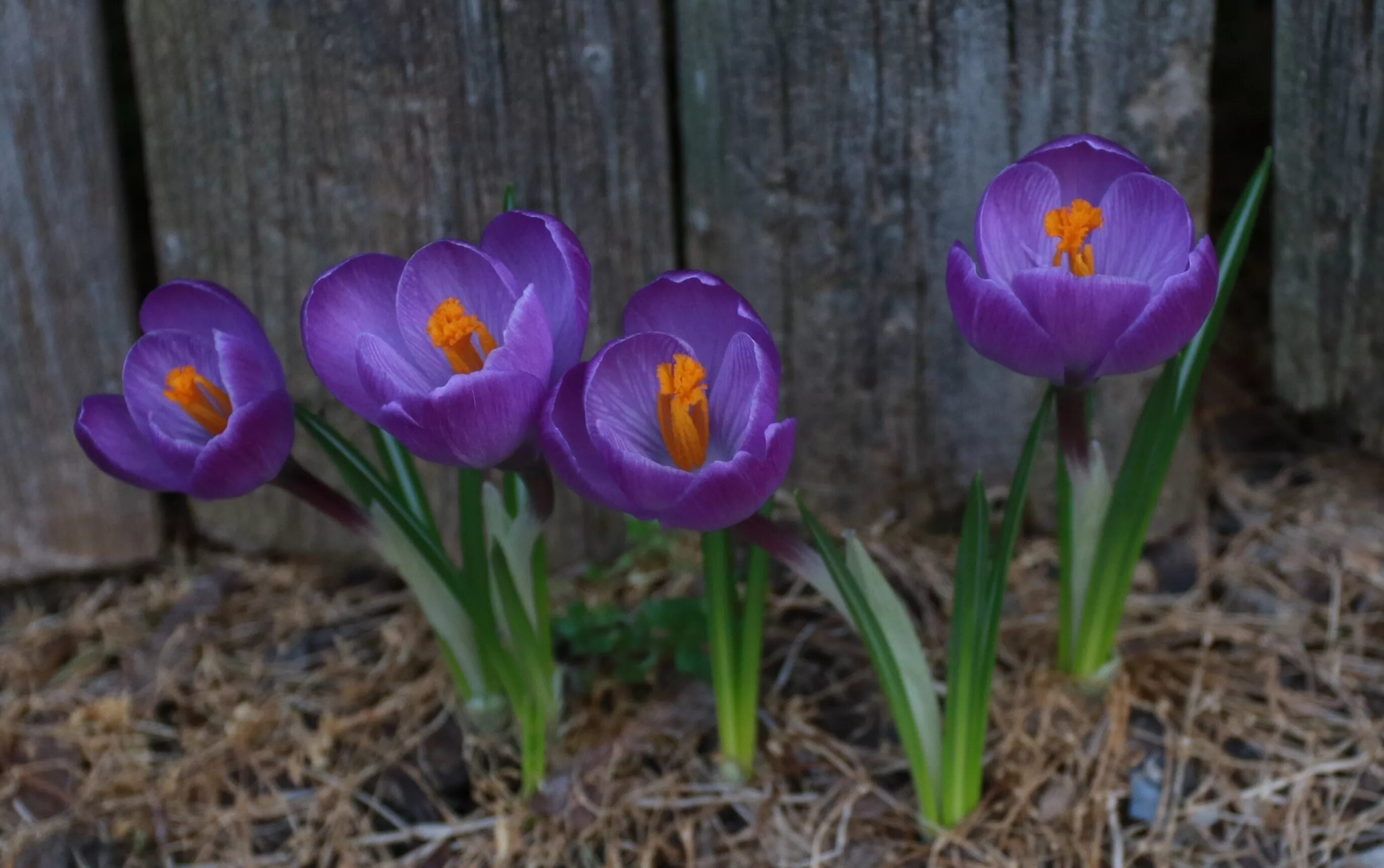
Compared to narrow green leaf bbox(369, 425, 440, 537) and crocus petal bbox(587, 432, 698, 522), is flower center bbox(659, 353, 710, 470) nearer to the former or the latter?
crocus petal bbox(587, 432, 698, 522)

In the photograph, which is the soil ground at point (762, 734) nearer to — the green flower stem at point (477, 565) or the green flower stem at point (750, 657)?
the green flower stem at point (750, 657)

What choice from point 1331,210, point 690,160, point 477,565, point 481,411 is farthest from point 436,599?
point 1331,210

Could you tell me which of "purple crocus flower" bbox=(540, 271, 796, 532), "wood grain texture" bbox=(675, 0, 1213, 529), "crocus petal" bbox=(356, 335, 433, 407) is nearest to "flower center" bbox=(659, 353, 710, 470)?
"purple crocus flower" bbox=(540, 271, 796, 532)

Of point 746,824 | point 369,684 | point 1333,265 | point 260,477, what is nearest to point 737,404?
point 260,477

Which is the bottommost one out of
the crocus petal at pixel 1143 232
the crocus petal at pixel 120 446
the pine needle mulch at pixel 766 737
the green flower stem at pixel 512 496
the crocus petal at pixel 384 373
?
the pine needle mulch at pixel 766 737

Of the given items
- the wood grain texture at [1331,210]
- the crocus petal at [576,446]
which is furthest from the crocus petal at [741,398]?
the wood grain texture at [1331,210]

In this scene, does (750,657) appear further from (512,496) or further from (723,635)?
(512,496)

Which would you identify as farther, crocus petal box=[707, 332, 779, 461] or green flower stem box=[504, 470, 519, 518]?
green flower stem box=[504, 470, 519, 518]

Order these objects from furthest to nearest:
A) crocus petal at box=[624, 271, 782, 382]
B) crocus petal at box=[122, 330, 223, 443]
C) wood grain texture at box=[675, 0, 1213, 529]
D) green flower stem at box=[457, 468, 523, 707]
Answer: wood grain texture at box=[675, 0, 1213, 529], green flower stem at box=[457, 468, 523, 707], crocus petal at box=[122, 330, 223, 443], crocus petal at box=[624, 271, 782, 382]
